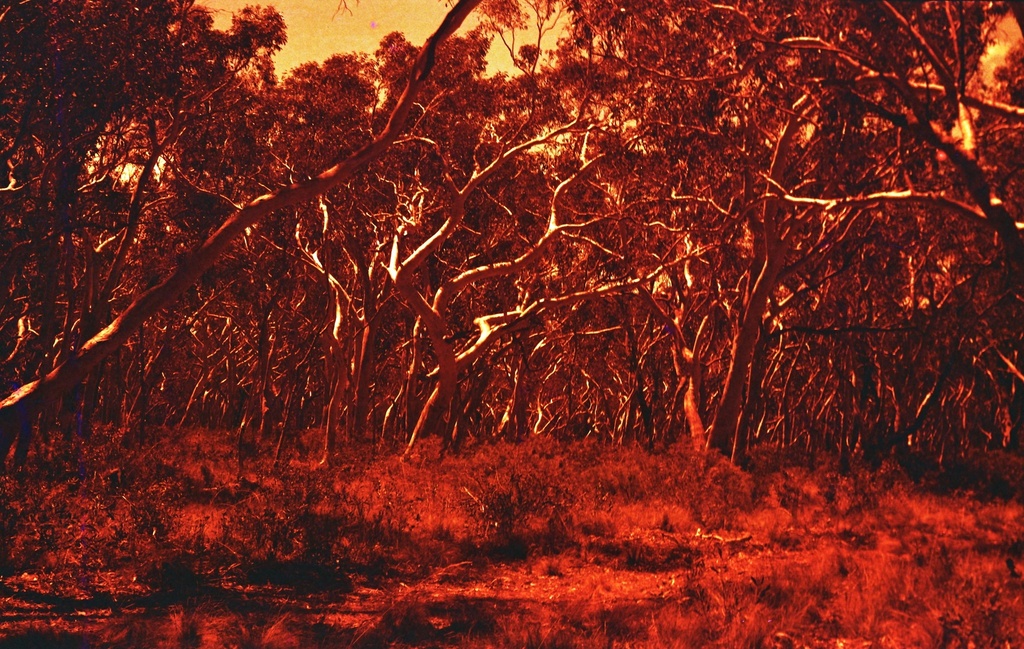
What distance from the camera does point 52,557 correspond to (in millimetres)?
7762

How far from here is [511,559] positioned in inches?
356

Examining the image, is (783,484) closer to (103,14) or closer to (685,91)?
(685,91)

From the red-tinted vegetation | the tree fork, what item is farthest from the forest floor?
the tree fork

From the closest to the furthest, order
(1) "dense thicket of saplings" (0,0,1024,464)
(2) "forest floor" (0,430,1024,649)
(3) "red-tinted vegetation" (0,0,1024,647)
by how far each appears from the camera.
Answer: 1. (2) "forest floor" (0,430,1024,649)
2. (3) "red-tinted vegetation" (0,0,1024,647)
3. (1) "dense thicket of saplings" (0,0,1024,464)

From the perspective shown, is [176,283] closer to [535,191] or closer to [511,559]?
[511,559]

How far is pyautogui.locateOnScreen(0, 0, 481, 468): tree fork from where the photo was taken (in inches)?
299

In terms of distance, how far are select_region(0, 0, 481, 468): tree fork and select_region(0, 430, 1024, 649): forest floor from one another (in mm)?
1180

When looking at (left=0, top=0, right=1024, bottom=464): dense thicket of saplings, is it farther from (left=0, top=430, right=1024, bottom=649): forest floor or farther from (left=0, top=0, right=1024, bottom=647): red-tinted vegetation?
(left=0, top=430, right=1024, bottom=649): forest floor

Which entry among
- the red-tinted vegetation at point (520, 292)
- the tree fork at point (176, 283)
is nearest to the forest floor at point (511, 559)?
the red-tinted vegetation at point (520, 292)

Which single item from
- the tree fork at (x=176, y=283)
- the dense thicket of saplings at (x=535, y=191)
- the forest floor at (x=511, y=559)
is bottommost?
the forest floor at (x=511, y=559)

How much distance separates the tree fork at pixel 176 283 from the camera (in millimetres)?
7605

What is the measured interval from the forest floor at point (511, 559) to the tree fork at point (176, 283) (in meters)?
1.18

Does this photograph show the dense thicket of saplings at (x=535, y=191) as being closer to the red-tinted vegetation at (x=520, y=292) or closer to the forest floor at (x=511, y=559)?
the red-tinted vegetation at (x=520, y=292)

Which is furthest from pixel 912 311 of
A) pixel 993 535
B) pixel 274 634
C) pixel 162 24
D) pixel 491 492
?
pixel 274 634
